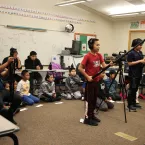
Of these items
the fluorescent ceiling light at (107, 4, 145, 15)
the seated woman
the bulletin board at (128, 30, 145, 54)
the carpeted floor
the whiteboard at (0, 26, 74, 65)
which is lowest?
the carpeted floor

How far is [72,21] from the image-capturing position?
7664 millimetres

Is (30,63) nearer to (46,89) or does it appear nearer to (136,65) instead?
(46,89)

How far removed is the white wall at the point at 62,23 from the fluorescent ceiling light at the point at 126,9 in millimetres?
Answer: 668

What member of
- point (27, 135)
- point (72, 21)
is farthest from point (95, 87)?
point (72, 21)

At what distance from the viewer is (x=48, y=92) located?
5.16 metres

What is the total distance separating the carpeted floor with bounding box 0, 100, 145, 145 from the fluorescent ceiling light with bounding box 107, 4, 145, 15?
3978 millimetres

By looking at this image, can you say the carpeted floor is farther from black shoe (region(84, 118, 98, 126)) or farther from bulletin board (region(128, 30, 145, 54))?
bulletin board (region(128, 30, 145, 54))

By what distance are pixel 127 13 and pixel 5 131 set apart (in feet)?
23.3

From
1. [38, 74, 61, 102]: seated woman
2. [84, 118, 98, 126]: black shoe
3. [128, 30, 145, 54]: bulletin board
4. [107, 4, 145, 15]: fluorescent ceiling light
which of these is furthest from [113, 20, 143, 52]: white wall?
[84, 118, 98, 126]: black shoe

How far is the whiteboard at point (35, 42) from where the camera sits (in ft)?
20.6

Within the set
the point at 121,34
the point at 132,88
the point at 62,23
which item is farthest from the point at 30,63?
the point at 121,34

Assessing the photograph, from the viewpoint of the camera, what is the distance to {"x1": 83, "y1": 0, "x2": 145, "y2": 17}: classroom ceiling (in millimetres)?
6780

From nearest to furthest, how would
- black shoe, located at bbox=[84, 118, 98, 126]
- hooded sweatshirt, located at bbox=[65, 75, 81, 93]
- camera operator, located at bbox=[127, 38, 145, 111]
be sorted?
black shoe, located at bbox=[84, 118, 98, 126]
camera operator, located at bbox=[127, 38, 145, 111]
hooded sweatshirt, located at bbox=[65, 75, 81, 93]

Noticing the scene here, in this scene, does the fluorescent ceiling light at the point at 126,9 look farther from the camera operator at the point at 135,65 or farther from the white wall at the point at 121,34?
the camera operator at the point at 135,65
